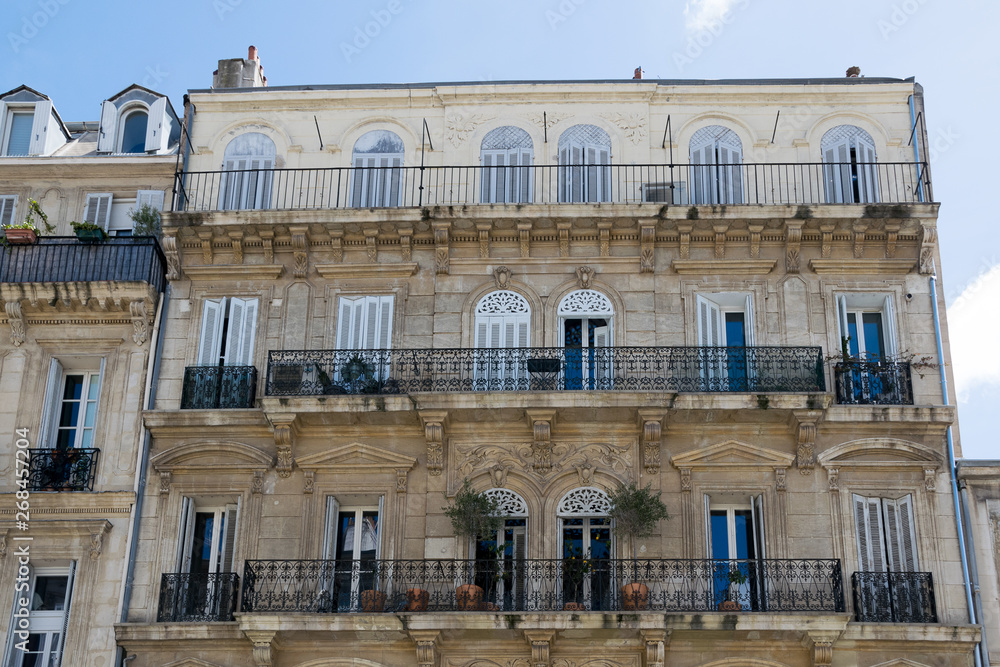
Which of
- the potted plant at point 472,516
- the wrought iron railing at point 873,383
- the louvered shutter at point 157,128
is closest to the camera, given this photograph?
the potted plant at point 472,516

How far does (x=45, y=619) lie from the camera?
62.3 ft

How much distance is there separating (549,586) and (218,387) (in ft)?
20.4

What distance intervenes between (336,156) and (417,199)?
1.72 meters

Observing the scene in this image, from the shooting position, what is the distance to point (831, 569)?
1830 cm

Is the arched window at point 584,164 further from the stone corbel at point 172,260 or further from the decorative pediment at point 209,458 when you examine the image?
the decorative pediment at point 209,458

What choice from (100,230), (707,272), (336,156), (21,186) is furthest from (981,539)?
(21,186)

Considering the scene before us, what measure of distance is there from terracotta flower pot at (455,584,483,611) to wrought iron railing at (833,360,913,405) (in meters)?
6.38

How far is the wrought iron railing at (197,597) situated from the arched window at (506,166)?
761 cm

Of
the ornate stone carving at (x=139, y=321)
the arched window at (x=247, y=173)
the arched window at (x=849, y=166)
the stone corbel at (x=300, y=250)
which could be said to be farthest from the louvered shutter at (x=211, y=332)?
the arched window at (x=849, y=166)

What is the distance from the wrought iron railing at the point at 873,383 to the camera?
19578mm

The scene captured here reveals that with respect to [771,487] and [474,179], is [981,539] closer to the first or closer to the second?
[771,487]

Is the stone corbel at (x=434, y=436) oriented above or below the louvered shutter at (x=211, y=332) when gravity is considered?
below

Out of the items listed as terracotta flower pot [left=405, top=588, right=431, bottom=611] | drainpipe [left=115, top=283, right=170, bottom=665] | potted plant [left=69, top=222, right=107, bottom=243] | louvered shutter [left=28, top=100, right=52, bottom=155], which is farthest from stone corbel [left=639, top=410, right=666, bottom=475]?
louvered shutter [left=28, top=100, right=52, bottom=155]

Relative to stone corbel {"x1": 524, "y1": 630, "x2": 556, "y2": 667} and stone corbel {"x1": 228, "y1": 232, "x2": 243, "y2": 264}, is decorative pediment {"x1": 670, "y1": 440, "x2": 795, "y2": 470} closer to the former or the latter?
stone corbel {"x1": 524, "y1": 630, "x2": 556, "y2": 667}
